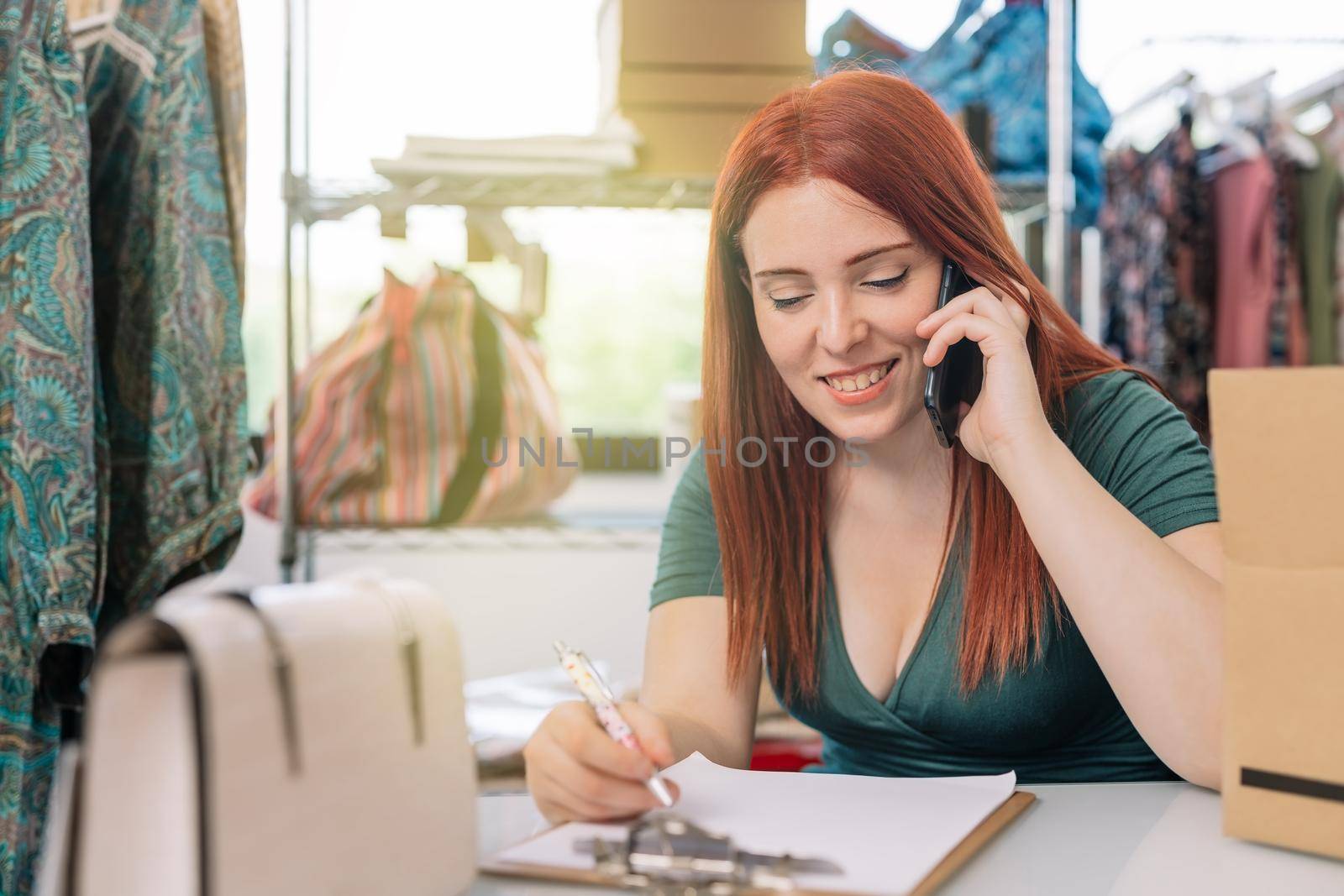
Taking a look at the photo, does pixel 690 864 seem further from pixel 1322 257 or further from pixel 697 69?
pixel 1322 257

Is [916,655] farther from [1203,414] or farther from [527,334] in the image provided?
[1203,414]

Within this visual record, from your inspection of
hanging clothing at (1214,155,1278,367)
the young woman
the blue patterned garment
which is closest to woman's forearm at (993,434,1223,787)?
the young woman

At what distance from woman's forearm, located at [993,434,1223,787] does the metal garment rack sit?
2.48 feet

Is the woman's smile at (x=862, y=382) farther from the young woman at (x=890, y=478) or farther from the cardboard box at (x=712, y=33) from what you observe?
the cardboard box at (x=712, y=33)

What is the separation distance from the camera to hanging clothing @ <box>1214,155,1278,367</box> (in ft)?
5.88

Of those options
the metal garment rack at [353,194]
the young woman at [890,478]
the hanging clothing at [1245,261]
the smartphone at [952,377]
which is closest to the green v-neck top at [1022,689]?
the young woman at [890,478]

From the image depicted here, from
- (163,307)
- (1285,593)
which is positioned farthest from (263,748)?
(163,307)

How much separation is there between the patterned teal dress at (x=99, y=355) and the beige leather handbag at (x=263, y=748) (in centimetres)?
63

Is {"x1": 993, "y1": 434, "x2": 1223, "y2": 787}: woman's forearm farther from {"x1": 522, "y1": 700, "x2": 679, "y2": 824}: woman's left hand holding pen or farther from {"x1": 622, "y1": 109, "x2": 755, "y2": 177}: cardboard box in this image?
{"x1": 622, "y1": 109, "x2": 755, "y2": 177}: cardboard box

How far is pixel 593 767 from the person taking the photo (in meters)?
0.49

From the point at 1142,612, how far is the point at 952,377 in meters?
0.21

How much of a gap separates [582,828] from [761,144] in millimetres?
520

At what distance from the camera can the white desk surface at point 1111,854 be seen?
444mm

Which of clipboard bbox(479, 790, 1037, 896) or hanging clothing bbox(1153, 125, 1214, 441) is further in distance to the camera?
hanging clothing bbox(1153, 125, 1214, 441)
